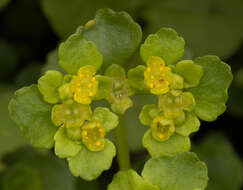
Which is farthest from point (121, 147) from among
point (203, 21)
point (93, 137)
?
point (203, 21)

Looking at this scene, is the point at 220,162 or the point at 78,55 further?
the point at 220,162

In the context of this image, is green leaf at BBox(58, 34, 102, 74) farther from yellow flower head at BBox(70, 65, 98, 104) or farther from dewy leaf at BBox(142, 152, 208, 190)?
dewy leaf at BBox(142, 152, 208, 190)

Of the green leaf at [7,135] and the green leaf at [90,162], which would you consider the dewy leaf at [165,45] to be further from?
the green leaf at [7,135]

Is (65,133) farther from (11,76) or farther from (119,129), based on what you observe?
(11,76)

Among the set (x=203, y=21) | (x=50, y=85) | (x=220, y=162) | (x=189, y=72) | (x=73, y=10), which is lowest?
(x=220, y=162)

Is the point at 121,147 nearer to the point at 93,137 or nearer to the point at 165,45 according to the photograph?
the point at 93,137

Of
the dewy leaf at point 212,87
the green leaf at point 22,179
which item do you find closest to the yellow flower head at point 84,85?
the dewy leaf at point 212,87

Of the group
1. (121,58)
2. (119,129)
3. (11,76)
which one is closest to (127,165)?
(119,129)
